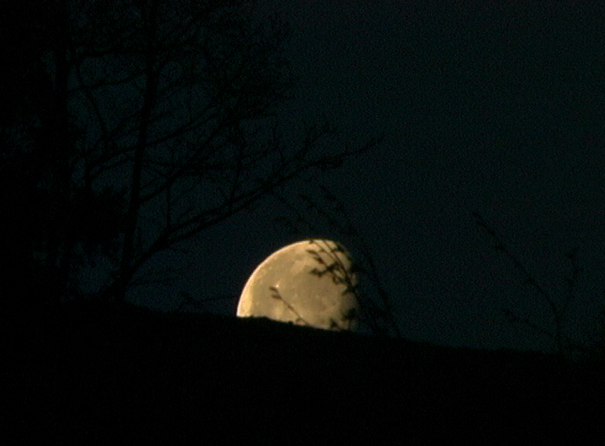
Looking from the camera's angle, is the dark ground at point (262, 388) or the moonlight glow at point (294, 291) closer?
the dark ground at point (262, 388)

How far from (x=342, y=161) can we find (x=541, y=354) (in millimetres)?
7602

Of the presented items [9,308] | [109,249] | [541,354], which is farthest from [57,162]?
[541,354]

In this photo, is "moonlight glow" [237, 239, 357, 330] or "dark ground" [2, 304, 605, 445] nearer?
"dark ground" [2, 304, 605, 445]

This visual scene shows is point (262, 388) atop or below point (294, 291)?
below

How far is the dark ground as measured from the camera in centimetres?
436

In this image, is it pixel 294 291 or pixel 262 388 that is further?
pixel 294 291

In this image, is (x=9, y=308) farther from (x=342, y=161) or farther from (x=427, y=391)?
(x=342, y=161)

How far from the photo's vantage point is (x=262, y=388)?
188 inches

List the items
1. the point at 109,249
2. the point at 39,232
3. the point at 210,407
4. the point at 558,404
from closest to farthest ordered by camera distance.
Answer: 1. the point at 210,407
2. the point at 558,404
3. the point at 39,232
4. the point at 109,249

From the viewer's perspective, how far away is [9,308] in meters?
5.79

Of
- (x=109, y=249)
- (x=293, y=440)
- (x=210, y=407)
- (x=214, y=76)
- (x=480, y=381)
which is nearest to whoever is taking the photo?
(x=293, y=440)

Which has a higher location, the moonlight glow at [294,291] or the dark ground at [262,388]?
the moonlight glow at [294,291]

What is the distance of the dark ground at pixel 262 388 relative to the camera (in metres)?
4.36

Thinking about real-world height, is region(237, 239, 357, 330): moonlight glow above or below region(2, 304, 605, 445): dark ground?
above
